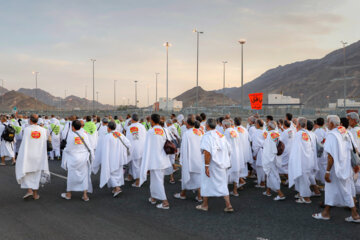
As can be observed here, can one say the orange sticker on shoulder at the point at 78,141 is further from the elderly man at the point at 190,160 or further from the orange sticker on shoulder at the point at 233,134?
the orange sticker on shoulder at the point at 233,134

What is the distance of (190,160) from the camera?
784cm

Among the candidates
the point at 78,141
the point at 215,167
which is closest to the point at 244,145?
the point at 215,167

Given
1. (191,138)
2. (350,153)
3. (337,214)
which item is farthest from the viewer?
(191,138)

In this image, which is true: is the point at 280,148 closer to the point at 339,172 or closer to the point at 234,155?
the point at 234,155

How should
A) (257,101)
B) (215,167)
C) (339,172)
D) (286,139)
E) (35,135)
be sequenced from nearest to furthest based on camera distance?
1. (339,172)
2. (215,167)
3. (35,135)
4. (286,139)
5. (257,101)

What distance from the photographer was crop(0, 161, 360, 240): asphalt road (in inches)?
216

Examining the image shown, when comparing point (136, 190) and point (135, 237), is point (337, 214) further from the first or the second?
point (136, 190)

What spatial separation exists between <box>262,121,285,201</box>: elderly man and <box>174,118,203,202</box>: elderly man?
1725mm

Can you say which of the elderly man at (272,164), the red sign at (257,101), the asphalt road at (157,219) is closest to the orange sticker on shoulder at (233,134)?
the elderly man at (272,164)

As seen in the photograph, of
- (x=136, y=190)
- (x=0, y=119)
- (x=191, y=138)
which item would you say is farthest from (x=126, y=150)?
(x=0, y=119)

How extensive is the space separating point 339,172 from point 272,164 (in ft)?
6.73

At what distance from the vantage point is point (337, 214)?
263 inches

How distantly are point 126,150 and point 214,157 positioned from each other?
290 centimetres

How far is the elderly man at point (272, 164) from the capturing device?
7.84m
